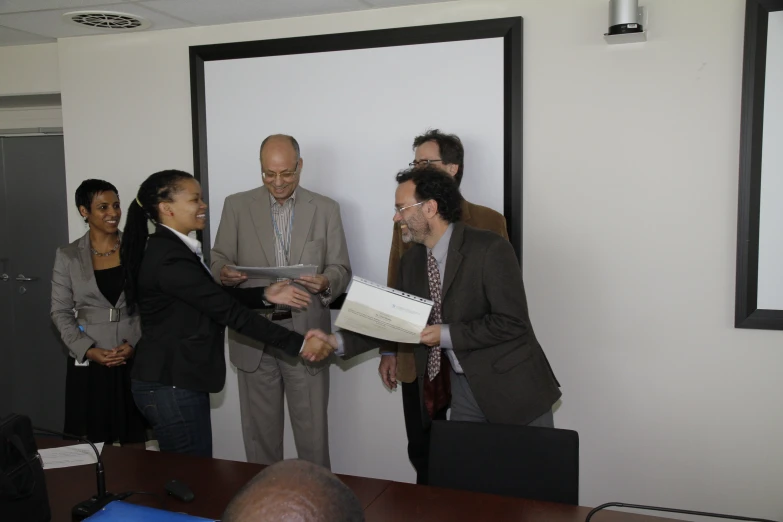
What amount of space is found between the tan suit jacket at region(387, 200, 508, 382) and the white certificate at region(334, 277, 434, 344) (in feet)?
1.24

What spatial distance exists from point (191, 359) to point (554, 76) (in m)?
2.09

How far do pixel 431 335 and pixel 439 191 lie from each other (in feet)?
1.68

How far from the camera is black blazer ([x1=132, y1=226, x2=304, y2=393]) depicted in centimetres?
247

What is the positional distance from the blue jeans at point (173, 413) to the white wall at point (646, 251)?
1691 millimetres

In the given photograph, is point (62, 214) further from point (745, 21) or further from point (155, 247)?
point (745, 21)

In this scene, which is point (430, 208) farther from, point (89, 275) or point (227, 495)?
point (89, 275)

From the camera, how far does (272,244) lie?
10.9 feet

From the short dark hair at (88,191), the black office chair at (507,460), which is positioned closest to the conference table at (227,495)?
the black office chair at (507,460)

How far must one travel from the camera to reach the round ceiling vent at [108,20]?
353cm

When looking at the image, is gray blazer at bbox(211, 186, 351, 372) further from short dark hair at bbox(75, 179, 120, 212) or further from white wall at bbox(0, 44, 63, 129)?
white wall at bbox(0, 44, 63, 129)

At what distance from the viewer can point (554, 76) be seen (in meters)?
3.23

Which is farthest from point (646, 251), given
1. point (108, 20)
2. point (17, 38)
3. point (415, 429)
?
point (17, 38)

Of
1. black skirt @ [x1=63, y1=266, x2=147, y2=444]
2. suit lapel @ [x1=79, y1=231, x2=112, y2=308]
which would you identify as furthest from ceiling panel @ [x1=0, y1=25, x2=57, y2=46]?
black skirt @ [x1=63, y1=266, x2=147, y2=444]

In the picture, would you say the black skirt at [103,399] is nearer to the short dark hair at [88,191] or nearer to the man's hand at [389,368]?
the short dark hair at [88,191]
